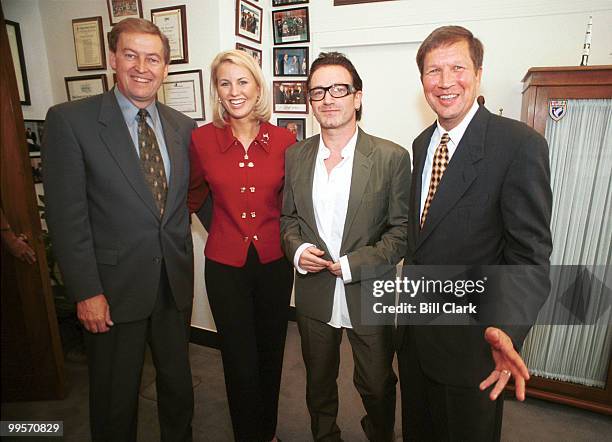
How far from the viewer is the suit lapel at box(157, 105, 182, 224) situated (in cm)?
160

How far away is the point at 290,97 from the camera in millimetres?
3182

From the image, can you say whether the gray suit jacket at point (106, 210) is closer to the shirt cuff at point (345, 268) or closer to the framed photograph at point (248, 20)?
the shirt cuff at point (345, 268)

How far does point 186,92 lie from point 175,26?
0.44 meters

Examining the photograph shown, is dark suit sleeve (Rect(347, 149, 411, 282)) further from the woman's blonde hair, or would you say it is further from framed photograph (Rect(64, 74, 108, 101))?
framed photograph (Rect(64, 74, 108, 101))

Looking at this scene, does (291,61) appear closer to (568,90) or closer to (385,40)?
(385,40)

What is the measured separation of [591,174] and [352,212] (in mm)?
1546

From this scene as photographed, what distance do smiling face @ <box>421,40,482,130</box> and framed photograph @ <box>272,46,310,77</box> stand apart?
6.36ft

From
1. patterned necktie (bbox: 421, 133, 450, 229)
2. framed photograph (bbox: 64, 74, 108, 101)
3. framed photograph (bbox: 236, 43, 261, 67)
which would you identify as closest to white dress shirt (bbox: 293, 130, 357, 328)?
patterned necktie (bbox: 421, 133, 450, 229)

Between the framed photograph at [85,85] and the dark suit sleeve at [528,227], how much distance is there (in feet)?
10.1

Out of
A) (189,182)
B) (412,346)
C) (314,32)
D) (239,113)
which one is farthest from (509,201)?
(314,32)

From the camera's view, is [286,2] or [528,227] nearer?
[528,227]

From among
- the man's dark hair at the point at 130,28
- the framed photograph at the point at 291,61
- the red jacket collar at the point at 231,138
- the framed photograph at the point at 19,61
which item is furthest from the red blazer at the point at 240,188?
the framed photograph at the point at 19,61

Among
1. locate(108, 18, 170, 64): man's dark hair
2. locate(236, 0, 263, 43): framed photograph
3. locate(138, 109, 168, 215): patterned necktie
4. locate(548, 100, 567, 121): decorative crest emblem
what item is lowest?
locate(138, 109, 168, 215): patterned necktie

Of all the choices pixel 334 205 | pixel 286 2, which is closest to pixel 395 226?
pixel 334 205
